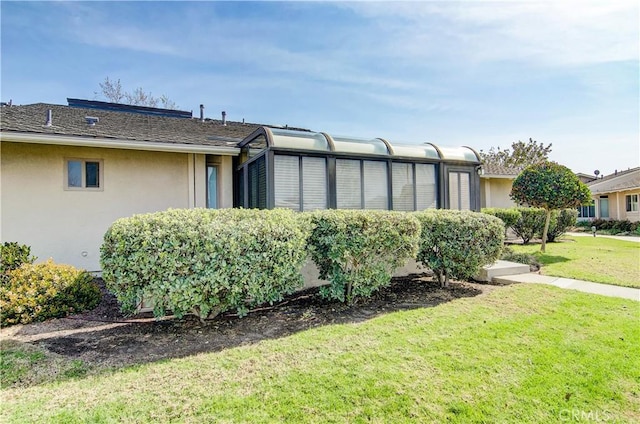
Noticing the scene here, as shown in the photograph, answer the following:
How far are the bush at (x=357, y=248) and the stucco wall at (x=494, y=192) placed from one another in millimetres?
14178

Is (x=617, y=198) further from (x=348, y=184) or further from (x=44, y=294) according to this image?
(x=44, y=294)

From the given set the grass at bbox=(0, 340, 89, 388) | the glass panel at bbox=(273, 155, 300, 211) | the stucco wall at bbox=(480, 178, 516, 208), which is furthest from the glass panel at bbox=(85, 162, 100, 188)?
the stucco wall at bbox=(480, 178, 516, 208)

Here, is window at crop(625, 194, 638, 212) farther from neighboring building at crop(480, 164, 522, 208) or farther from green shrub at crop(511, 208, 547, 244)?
green shrub at crop(511, 208, 547, 244)

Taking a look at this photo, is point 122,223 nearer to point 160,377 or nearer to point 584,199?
point 160,377

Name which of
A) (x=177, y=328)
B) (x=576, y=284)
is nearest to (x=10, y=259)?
(x=177, y=328)

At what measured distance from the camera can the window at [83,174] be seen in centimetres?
815

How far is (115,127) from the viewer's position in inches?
362

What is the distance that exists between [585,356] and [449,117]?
14322mm

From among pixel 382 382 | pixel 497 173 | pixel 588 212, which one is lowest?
pixel 382 382

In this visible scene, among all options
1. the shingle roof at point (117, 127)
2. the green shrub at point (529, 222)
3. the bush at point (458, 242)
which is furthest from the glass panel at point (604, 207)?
the shingle roof at point (117, 127)

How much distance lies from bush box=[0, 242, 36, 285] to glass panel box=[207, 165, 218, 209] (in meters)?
4.40

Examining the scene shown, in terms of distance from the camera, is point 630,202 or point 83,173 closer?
point 83,173

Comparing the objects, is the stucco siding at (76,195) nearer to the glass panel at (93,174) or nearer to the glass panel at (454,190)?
the glass panel at (93,174)

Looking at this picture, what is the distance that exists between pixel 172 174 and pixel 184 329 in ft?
18.5
